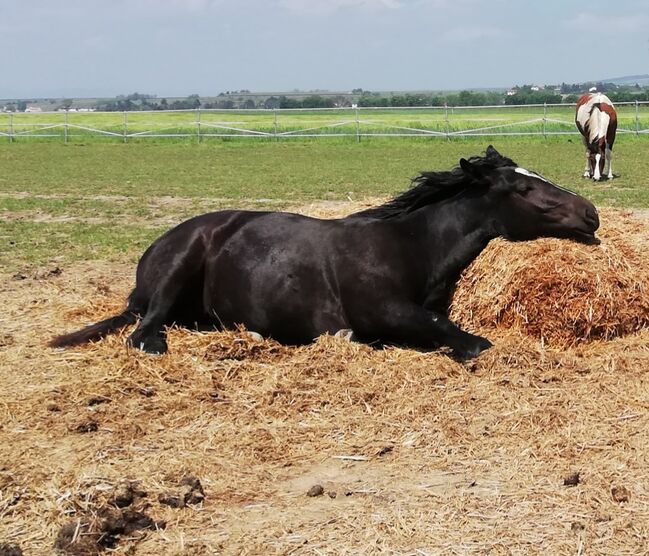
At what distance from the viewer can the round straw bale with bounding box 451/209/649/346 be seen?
6.23 m

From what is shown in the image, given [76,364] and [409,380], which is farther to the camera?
[76,364]

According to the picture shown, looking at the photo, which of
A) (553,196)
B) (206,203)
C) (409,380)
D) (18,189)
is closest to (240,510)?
(409,380)

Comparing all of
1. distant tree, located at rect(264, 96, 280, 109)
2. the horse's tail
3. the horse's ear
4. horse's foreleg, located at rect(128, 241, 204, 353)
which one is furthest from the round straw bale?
distant tree, located at rect(264, 96, 280, 109)

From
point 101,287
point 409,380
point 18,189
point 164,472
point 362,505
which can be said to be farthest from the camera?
point 18,189

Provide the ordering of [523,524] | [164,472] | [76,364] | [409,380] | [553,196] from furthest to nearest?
[553,196]
[76,364]
[409,380]
[164,472]
[523,524]

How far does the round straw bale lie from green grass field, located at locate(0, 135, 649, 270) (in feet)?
15.8

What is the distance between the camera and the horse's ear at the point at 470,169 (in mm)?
6219

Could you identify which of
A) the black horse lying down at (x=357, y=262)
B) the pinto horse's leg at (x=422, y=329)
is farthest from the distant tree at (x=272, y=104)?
the pinto horse's leg at (x=422, y=329)

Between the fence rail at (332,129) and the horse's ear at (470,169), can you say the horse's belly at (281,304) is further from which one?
the fence rail at (332,129)

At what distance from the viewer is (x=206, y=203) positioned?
15125 mm

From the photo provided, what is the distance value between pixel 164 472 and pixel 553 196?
3640 mm

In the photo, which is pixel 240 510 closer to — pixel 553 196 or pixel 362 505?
pixel 362 505

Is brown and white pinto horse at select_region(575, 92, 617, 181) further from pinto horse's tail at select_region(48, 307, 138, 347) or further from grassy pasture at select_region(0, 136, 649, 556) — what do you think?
pinto horse's tail at select_region(48, 307, 138, 347)

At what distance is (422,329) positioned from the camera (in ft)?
19.6
